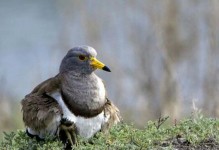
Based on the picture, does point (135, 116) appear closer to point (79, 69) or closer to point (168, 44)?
point (168, 44)

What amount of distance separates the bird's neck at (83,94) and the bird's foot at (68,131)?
113 millimetres

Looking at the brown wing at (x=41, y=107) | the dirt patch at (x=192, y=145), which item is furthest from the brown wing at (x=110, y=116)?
the dirt patch at (x=192, y=145)

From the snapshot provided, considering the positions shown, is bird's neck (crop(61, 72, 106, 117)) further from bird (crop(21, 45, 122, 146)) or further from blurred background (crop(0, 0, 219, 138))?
blurred background (crop(0, 0, 219, 138))

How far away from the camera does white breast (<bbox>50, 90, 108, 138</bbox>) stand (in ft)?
21.8

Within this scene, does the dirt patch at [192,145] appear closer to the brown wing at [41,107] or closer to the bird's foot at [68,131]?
the bird's foot at [68,131]

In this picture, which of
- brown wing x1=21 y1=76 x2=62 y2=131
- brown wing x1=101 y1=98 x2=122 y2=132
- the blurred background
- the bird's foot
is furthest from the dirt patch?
the blurred background

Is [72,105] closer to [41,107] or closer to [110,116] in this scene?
[41,107]

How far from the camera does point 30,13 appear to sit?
56.4 feet

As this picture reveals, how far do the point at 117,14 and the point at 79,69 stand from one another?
472 centimetres

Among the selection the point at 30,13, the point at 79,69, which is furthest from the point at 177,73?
the point at 30,13

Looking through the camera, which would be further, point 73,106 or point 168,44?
point 168,44

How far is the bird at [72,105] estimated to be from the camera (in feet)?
21.7

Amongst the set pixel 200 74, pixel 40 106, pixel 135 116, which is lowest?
pixel 40 106

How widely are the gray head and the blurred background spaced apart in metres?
4.07
